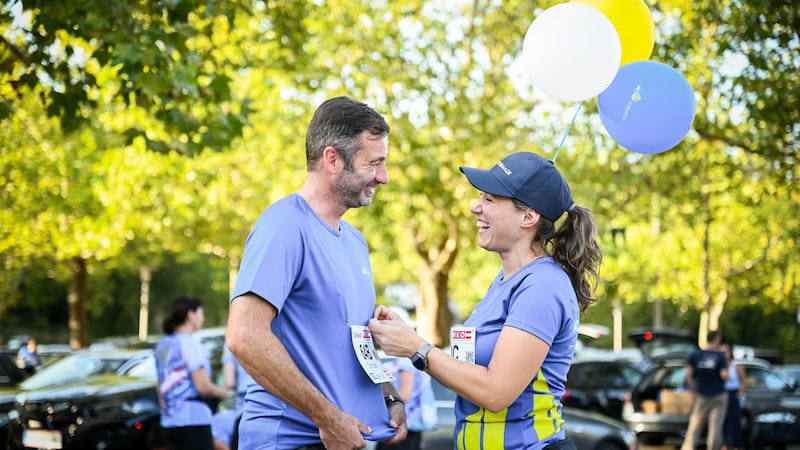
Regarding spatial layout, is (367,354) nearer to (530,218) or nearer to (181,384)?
(530,218)

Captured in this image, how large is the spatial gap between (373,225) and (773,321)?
42.0m

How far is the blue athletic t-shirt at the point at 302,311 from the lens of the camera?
10.3 ft

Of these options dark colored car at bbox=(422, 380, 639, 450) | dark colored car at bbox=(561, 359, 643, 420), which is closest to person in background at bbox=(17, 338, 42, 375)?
dark colored car at bbox=(422, 380, 639, 450)

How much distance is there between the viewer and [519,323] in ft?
11.2

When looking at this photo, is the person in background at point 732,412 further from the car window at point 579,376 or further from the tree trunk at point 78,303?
the tree trunk at point 78,303

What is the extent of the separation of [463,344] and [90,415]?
7276 millimetres

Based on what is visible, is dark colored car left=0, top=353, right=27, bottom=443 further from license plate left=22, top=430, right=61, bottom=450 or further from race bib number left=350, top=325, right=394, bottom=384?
race bib number left=350, top=325, right=394, bottom=384

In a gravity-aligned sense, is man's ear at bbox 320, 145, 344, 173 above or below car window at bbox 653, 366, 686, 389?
above

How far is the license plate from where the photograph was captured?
9.79m

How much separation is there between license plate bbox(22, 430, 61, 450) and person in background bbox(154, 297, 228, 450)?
2944 mm

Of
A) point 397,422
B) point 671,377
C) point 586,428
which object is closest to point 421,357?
point 397,422

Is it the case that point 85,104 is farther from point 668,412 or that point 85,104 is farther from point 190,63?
point 668,412

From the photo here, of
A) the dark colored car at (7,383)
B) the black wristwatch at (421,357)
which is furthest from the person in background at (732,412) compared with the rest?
the black wristwatch at (421,357)

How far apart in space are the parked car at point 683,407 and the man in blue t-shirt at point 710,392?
2.21 meters
